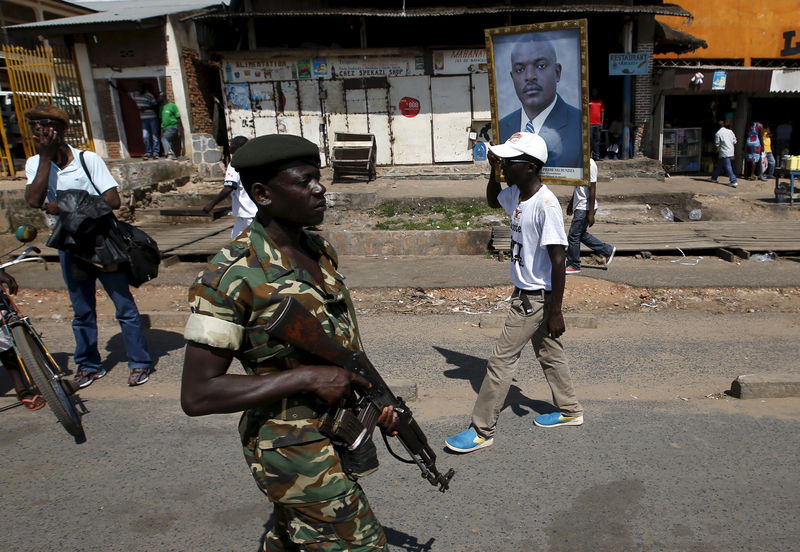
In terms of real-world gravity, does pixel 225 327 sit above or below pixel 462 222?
above

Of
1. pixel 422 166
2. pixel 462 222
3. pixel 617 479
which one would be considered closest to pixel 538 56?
pixel 617 479

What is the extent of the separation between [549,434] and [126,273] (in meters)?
3.39

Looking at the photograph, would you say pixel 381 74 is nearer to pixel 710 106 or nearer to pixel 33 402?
pixel 710 106

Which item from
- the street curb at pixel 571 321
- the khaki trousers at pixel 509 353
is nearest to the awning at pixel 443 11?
the street curb at pixel 571 321

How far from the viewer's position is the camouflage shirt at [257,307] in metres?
1.69

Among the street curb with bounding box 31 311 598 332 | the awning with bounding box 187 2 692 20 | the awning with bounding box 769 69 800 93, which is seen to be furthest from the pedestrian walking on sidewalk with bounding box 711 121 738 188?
the street curb with bounding box 31 311 598 332

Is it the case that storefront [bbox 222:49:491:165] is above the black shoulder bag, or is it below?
above

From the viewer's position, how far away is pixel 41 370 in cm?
397

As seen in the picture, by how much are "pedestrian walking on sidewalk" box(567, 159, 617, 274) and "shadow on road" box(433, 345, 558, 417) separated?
281 centimetres

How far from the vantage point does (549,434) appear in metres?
3.83

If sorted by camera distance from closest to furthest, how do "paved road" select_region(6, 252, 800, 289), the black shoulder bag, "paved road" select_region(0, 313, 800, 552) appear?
"paved road" select_region(0, 313, 800, 552) < the black shoulder bag < "paved road" select_region(6, 252, 800, 289)

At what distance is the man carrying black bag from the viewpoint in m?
4.33

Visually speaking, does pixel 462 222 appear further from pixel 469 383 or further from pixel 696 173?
pixel 696 173

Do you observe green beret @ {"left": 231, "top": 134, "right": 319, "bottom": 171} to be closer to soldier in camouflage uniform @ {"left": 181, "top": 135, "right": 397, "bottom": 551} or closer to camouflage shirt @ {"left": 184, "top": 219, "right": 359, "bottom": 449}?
soldier in camouflage uniform @ {"left": 181, "top": 135, "right": 397, "bottom": 551}
